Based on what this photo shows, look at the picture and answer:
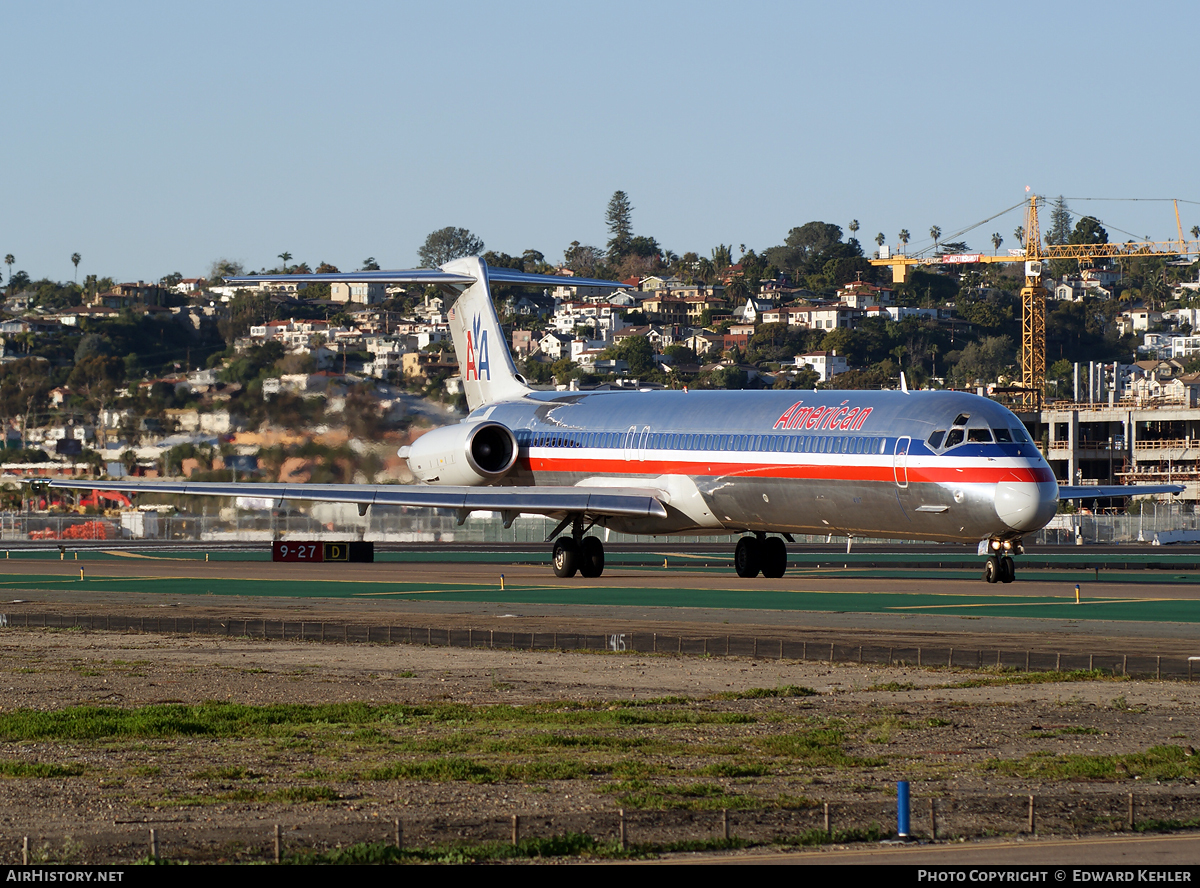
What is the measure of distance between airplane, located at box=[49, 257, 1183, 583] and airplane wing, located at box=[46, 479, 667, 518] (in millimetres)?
67

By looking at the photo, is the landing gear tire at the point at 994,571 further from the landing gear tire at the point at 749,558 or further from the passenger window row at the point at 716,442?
the landing gear tire at the point at 749,558

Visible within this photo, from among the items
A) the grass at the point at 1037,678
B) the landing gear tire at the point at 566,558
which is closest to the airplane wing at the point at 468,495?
the landing gear tire at the point at 566,558

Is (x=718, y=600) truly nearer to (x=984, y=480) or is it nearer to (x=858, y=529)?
(x=858, y=529)

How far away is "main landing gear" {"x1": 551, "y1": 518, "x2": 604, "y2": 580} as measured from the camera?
47.8 meters

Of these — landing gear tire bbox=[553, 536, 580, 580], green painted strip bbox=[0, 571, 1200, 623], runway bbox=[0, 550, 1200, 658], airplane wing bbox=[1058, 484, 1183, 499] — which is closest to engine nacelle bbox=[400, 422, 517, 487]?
runway bbox=[0, 550, 1200, 658]

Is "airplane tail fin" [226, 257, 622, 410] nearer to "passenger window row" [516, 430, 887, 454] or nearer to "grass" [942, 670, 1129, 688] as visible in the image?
"passenger window row" [516, 430, 887, 454]

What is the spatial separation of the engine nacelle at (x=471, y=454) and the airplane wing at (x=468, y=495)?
3.41m

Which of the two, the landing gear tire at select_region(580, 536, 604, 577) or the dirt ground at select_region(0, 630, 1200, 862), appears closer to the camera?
the dirt ground at select_region(0, 630, 1200, 862)

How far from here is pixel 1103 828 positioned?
13.9 metres

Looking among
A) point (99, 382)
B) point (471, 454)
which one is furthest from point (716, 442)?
point (99, 382)

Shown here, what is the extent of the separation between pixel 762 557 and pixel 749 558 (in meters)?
0.39

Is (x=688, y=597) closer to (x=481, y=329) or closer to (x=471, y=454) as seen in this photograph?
(x=471, y=454)

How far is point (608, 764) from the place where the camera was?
17.2 meters

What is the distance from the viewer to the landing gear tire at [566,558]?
Answer: 157 ft
